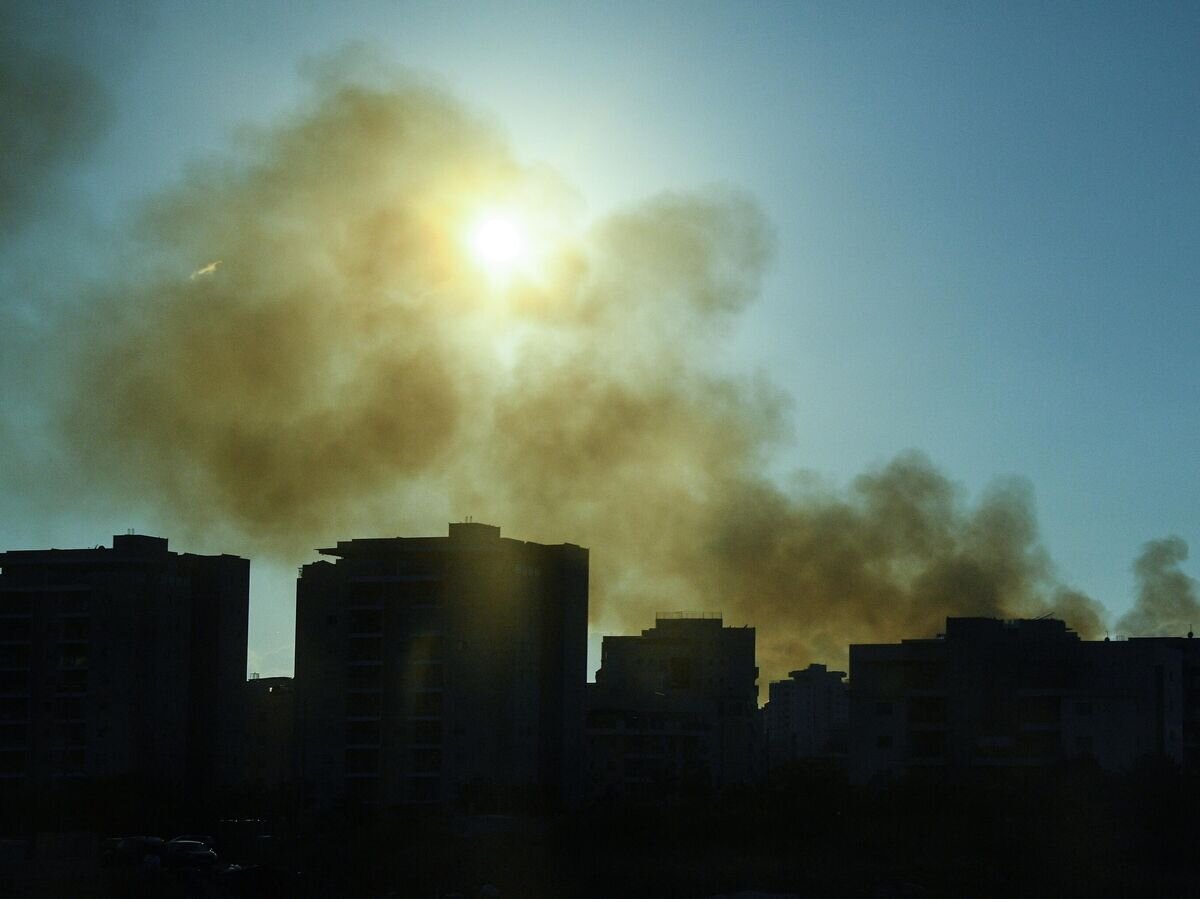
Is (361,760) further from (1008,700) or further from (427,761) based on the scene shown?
(1008,700)

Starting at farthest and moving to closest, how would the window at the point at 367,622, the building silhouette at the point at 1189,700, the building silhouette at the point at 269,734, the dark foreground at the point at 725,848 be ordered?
the building silhouette at the point at 269,734
the window at the point at 367,622
the building silhouette at the point at 1189,700
the dark foreground at the point at 725,848

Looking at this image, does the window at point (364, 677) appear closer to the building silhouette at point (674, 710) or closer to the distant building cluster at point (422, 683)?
the distant building cluster at point (422, 683)

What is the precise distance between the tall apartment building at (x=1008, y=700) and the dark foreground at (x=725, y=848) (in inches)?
84.0

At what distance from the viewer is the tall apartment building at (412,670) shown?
97.9 metres

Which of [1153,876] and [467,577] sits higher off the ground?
[467,577]

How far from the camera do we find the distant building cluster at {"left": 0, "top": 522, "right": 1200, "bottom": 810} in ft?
295

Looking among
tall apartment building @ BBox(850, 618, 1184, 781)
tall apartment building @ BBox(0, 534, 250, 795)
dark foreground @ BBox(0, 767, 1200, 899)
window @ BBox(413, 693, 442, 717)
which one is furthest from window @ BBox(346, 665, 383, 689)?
tall apartment building @ BBox(850, 618, 1184, 781)

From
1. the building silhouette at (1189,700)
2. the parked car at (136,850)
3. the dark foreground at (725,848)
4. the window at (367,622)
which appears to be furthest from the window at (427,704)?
the building silhouette at (1189,700)

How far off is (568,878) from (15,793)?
133 feet

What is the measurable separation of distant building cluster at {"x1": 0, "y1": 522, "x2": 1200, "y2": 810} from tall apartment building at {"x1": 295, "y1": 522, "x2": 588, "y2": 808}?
0.41 feet

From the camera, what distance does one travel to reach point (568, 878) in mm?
78562

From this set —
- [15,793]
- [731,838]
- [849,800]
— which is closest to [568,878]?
[731,838]

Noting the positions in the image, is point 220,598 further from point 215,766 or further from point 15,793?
point 15,793

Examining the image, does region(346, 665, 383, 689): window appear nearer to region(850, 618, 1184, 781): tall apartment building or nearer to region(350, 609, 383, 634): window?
region(350, 609, 383, 634): window
